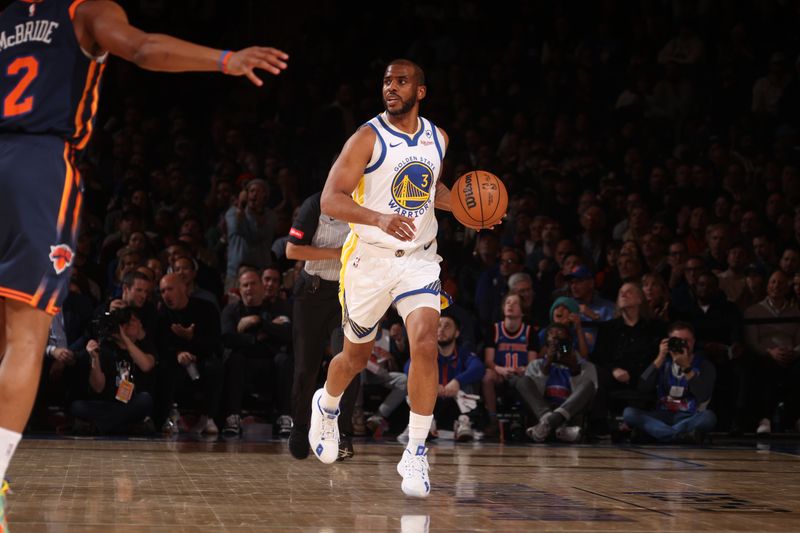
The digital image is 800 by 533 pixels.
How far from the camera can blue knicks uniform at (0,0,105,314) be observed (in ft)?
12.0

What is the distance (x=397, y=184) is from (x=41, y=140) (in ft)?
7.20

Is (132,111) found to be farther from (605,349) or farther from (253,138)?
(605,349)

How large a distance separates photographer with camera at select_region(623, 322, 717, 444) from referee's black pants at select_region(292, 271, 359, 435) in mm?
3363

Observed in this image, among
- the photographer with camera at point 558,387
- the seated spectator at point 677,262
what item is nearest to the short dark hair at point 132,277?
the photographer with camera at point 558,387

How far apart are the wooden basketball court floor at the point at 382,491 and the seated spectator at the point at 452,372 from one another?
1.56 metres

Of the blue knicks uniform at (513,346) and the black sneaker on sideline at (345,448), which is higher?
the blue knicks uniform at (513,346)

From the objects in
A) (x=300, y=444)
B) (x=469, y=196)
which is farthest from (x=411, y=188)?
(x=300, y=444)

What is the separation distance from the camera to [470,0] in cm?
1563

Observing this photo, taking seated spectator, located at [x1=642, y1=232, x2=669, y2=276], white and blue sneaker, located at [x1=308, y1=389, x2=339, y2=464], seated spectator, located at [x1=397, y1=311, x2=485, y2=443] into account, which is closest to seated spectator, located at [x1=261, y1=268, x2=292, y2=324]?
seated spectator, located at [x1=397, y1=311, x2=485, y2=443]

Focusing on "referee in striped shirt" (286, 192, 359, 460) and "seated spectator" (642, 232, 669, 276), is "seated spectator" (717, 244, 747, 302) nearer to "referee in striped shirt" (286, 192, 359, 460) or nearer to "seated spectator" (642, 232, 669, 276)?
"seated spectator" (642, 232, 669, 276)

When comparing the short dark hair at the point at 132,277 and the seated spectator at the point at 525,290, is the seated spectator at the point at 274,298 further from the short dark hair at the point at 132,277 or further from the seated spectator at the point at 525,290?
the seated spectator at the point at 525,290

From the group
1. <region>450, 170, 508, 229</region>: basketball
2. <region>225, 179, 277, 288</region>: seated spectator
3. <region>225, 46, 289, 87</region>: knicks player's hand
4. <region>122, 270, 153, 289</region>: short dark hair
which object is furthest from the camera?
<region>225, 179, 277, 288</region>: seated spectator

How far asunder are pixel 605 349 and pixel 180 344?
3766 millimetres

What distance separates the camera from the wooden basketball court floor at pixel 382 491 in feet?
14.2
